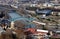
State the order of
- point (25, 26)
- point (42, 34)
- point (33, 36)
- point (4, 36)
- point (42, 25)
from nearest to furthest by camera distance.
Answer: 1. point (4, 36)
2. point (33, 36)
3. point (42, 34)
4. point (25, 26)
5. point (42, 25)

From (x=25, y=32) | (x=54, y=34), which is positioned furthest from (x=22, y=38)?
(x=54, y=34)

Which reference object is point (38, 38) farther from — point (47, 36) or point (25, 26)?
point (25, 26)

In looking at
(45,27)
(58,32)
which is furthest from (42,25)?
(58,32)

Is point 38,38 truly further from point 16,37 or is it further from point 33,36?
point 16,37

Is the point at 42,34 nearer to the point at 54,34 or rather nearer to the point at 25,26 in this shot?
the point at 54,34

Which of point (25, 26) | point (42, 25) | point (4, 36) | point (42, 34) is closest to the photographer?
point (4, 36)

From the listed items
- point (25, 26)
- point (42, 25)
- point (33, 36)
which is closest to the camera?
point (33, 36)

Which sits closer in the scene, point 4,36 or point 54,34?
point 4,36

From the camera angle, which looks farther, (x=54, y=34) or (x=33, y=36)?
(x=54, y=34)
